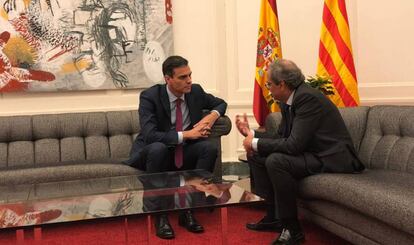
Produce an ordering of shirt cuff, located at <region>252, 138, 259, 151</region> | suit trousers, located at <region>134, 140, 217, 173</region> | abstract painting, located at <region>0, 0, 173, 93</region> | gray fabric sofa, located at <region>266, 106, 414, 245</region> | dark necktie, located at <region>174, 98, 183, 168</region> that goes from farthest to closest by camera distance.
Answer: abstract painting, located at <region>0, 0, 173, 93</region> < dark necktie, located at <region>174, 98, 183, 168</region> < suit trousers, located at <region>134, 140, 217, 173</region> < shirt cuff, located at <region>252, 138, 259, 151</region> < gray fabric sofa, located at <region>266, 106, 414, 245</region>

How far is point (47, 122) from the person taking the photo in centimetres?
339

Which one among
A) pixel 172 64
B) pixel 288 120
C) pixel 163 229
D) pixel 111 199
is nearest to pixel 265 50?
pixel 172 64

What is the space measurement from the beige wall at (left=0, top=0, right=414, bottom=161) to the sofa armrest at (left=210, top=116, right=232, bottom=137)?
95 cm

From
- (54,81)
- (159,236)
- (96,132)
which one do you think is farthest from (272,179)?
(54,81)

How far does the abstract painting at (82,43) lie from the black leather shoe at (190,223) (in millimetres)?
1461

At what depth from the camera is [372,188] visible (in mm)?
2027

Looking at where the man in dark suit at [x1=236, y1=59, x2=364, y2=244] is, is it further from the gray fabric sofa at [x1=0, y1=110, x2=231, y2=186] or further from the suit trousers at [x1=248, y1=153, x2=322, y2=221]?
the gray fabric sofa at [x1=0, y1=110, x2=231, y2=186]

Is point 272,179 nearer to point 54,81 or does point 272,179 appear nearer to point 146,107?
point 146,107

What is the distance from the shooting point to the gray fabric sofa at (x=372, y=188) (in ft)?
6.13

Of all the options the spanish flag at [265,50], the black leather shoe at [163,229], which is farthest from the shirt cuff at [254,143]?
the spanish flag at [265,50]

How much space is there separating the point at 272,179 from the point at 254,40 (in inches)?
73.5

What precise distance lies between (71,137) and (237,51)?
165 cm

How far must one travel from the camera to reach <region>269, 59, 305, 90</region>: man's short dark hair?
257 centimetres

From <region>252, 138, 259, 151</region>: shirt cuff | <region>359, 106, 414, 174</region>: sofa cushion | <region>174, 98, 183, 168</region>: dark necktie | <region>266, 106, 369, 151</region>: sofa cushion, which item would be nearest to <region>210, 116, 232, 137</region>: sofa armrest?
<region>174, 98, 183, 168</region>: dark necktie
